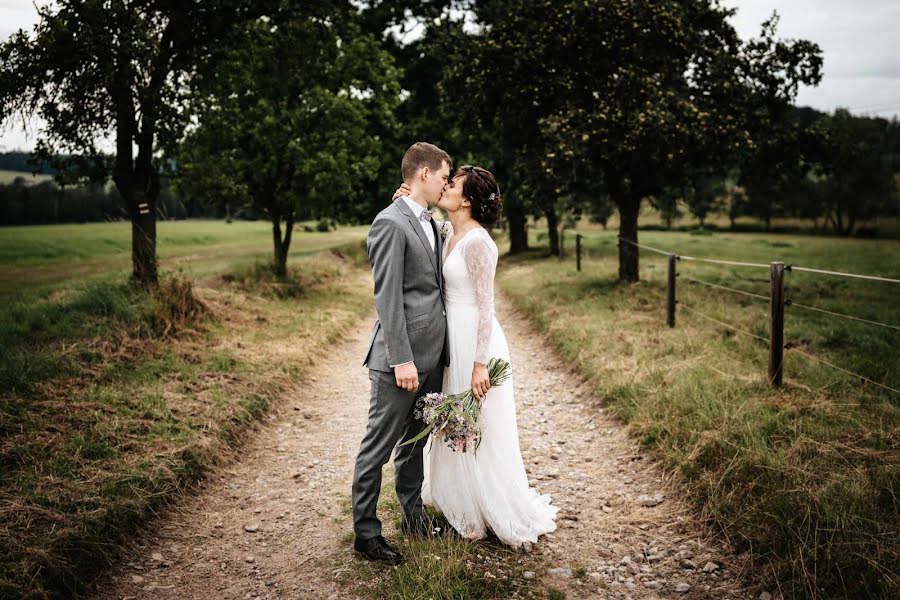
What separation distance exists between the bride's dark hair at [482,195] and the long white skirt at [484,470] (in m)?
0.63

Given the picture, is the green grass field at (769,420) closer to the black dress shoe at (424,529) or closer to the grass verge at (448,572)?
the grass verge at (448,572)

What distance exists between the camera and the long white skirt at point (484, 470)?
3.78m

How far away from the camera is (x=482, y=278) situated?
3.57 m

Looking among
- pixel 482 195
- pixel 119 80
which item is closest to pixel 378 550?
pixel 482 195

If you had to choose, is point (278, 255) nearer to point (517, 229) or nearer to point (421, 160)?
point (421, 160)

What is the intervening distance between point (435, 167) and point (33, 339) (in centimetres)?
629

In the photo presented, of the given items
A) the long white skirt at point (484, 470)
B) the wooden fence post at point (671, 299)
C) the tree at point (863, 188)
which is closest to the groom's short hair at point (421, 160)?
the long white skirt at point (484, 470)

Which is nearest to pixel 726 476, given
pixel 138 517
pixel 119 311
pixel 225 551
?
pixel 225 551

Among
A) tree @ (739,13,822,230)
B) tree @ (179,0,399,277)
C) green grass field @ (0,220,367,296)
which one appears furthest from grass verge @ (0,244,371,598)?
tree @ (739,13,822,230)

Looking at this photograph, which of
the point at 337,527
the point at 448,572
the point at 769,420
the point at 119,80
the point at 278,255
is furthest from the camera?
the point at 278,255

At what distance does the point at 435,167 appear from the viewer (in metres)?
3.56

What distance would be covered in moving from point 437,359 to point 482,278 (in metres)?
0.62

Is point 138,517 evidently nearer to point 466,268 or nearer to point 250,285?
point 466,268

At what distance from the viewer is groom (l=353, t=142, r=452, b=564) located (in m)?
3.34
